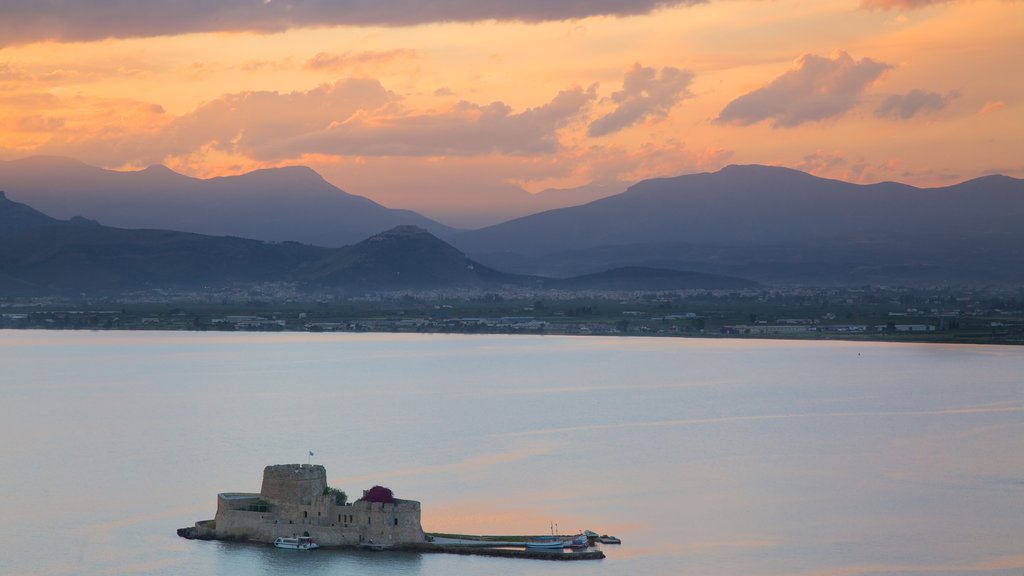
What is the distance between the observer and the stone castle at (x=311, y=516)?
98.3 feet

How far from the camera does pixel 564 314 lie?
134m

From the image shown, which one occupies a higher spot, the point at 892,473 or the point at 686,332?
the point at 686,332

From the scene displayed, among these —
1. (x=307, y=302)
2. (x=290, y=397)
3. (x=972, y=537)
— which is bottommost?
(x=972, y=537)

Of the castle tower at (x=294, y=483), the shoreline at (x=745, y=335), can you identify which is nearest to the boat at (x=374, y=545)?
the castle tower at (x=294, y=483)

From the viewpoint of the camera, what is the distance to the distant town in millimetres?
113625

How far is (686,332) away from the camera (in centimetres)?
11544

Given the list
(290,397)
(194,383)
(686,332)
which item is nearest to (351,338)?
(686,332)

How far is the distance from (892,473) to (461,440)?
12.6m

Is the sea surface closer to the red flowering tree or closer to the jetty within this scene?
the jetty

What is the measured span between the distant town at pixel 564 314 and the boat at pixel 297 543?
75.5 m

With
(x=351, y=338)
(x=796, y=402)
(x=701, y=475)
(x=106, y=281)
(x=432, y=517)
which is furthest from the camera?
(x=106, y=281)

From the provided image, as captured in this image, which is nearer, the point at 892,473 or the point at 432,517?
the point at 432,517

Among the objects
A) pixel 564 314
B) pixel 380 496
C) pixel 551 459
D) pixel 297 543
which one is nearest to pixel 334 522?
pixel 297 543

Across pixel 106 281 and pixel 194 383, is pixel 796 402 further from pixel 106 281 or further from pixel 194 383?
pixel 106 281
